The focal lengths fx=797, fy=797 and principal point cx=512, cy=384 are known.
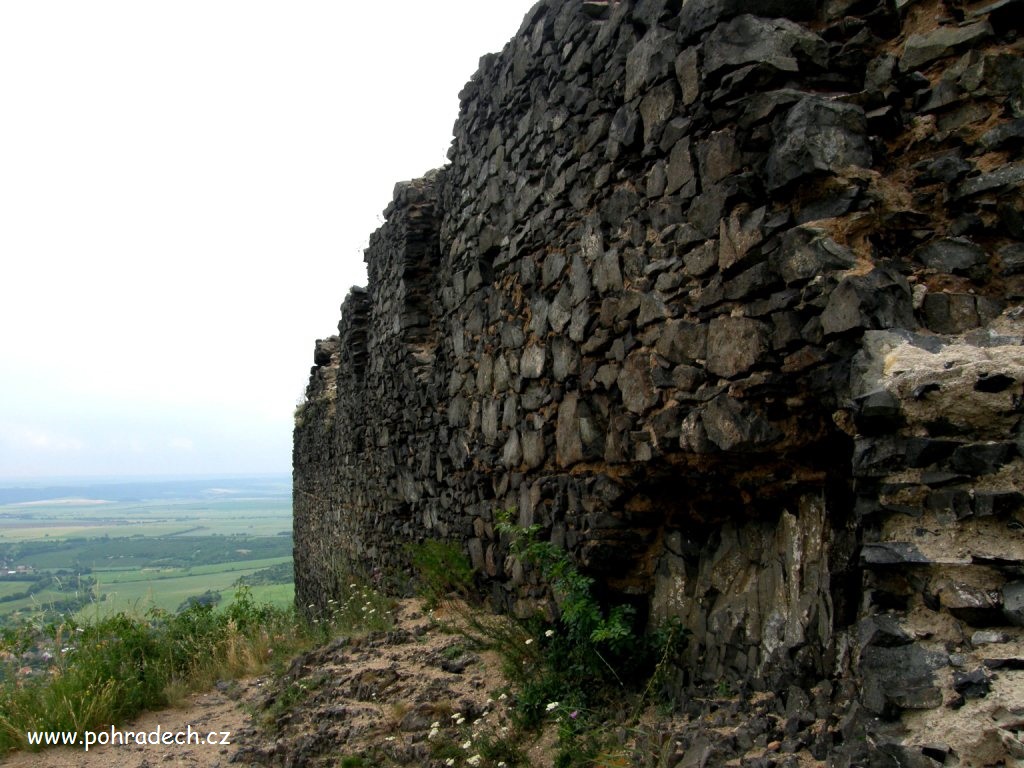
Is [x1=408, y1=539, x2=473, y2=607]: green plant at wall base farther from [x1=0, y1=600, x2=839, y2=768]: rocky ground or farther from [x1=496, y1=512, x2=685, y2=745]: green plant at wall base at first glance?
[x1=496, y1=512, x2=685, y2=745]: green plant at wall base

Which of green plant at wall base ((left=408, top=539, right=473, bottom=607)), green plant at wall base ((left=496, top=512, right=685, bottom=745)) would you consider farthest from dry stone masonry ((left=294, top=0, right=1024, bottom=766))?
green plant at wall base ((left=408, top=539, right=473, bottom=607))

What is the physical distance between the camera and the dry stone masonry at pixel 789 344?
224 centimetres

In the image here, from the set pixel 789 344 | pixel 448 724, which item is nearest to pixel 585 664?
pixel 448 724

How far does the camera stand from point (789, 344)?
2949mm

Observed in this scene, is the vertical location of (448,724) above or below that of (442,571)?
below

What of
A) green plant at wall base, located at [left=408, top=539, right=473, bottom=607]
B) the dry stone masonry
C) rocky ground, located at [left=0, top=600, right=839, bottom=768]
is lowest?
rocky ground, located at [left=0, top=600, right=839, bottom=768]

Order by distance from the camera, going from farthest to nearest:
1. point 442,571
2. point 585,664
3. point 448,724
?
point 442,571 < point 448,724 < point 585,664

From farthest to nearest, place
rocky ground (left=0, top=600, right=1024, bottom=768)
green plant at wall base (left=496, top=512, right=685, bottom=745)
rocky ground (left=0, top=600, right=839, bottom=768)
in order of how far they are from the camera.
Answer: green plant at wall base (left=496, top=512, right=685, bottom=745) < rocky ground (left=0, top=600, right=839, bottom=768) < rocky ground (left=0, top=600, right=1024, bottom=768)

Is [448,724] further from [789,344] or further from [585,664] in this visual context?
[789,344]

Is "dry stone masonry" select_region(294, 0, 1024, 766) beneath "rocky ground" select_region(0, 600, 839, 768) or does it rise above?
above

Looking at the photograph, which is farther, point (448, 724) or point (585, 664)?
point (448, 724)

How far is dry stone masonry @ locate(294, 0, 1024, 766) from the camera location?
7.36 feet

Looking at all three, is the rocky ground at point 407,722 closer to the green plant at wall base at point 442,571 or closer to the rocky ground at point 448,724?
the rocky ground at point 448,724

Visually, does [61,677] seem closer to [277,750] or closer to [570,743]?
[277,750]
